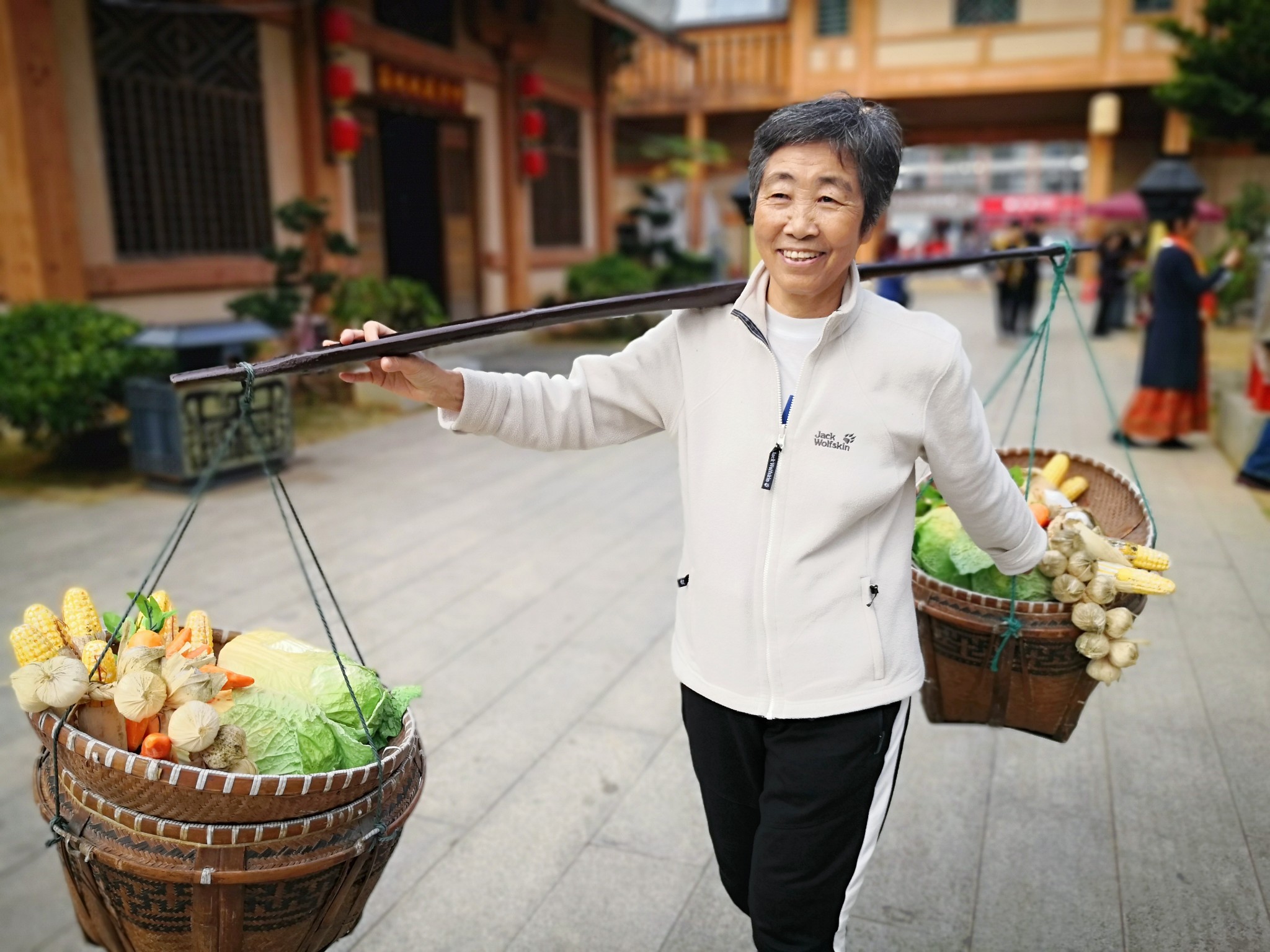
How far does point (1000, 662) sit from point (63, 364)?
21.1 feet

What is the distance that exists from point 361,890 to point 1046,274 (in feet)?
118

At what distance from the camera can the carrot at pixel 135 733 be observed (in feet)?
5.53

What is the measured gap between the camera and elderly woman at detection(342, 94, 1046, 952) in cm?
175

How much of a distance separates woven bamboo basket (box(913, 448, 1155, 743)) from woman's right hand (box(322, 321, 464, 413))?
1148mm

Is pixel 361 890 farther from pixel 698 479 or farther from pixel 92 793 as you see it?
pixel 698 479

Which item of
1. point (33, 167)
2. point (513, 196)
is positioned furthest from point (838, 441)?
point (513, 196)

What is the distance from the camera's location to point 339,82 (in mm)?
10031

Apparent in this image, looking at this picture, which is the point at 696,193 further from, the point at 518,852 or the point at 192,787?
the point at 192,787

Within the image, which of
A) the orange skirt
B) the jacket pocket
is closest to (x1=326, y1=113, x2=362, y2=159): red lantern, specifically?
the orange skirt

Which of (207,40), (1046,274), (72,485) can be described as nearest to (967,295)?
(1046,274)

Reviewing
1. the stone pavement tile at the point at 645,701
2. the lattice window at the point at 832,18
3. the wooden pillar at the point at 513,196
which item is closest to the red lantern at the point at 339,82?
the wooden pillar at the point at 513,196

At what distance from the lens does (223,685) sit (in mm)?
1755

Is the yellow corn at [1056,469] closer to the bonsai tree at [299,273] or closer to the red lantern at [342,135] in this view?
the bonsai tree at [299,273]

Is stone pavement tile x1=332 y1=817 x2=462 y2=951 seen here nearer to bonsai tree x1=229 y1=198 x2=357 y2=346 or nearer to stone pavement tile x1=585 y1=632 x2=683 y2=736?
stone pavement tile x1=585 y1=632 x2=683 y2=736
